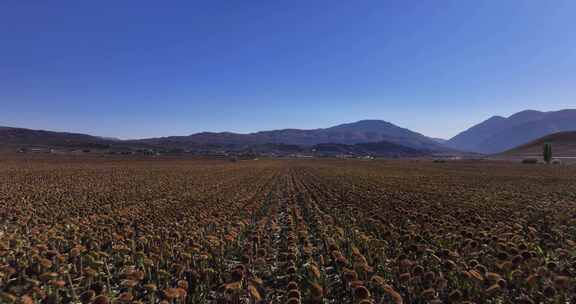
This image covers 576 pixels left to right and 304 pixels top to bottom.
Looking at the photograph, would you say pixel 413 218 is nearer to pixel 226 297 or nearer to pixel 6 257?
pixel 226 297

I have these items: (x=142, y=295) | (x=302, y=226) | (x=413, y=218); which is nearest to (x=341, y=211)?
(x=413, y=218)

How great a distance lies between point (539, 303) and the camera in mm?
5480

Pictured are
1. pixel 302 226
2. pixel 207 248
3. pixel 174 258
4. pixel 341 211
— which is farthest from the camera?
pixel 341 211

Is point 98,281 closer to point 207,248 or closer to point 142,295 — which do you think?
point 142,295

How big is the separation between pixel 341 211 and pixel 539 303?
12.2 m

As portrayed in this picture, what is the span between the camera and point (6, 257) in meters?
8.66

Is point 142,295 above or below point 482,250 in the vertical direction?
below

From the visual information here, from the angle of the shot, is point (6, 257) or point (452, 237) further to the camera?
point (452, 237)

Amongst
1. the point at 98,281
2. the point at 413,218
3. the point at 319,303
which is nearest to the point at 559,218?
the point at 413,218

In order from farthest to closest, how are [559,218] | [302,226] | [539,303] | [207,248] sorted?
[559,218]
[302,226]
[207,248]
[539,303]

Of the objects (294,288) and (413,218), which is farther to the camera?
(413,218)

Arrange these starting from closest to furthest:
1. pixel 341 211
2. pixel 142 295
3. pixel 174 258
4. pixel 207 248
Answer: pixel 142 295 < pixel 174 258 < pixel 207 248 < pixel 341 211

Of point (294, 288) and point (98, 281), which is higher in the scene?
point (294, 288)

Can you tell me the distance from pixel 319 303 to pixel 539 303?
3739mm
